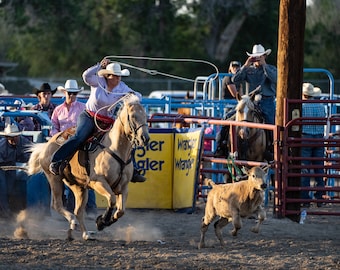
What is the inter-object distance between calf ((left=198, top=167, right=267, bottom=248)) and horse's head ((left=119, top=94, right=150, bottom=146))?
98 cm

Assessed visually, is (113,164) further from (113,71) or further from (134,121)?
(113,71)

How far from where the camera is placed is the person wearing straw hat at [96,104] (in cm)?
1045

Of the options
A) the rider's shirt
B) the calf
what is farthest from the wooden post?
the rider's shirt

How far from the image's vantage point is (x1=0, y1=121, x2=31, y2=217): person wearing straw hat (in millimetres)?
11906

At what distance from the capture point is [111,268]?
8.31 meters

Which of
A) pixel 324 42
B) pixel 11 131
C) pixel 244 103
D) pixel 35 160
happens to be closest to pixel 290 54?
pixel 244 103

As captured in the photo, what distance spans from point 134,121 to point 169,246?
1354mm

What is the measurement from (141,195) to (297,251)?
4235 millimetres

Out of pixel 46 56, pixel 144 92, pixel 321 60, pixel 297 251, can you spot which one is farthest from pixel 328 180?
pixel 46 56

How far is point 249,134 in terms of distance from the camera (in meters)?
13.1

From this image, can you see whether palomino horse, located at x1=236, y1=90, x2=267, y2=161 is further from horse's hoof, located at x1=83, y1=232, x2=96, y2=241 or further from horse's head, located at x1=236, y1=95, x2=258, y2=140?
horse's hoof, located at x1=83, y1=232, x2=96, y2=241

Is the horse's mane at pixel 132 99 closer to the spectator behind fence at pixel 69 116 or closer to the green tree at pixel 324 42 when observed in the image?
the spectator behind fence at pixel 69 116

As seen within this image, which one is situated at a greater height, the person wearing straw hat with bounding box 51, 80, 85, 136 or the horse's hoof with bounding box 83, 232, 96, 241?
the person wearing straw hat with bounding box 51, 80, 85, 136

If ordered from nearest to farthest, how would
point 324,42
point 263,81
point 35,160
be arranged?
point 35,160 → point 263,81 → point 324,42
